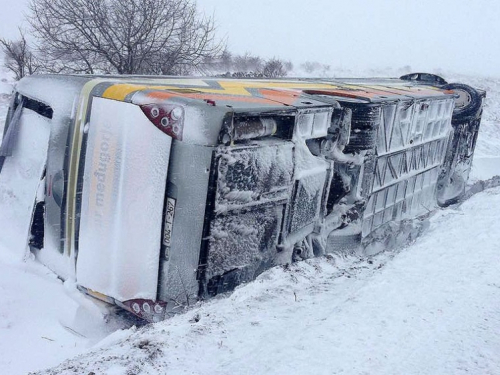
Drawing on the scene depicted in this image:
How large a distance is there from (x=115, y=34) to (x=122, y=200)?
8862mm

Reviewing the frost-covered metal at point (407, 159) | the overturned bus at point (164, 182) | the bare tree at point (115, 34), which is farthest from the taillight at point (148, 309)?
the bare tree at point (115, 34)

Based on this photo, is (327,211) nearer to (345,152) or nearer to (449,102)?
(345,152)

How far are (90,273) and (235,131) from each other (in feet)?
4.74

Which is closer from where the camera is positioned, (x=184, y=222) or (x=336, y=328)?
(x=336, y=328)

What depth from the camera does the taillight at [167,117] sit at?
2.99 m

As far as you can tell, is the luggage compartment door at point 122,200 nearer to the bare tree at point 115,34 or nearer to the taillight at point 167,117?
the taillight at point 167,117

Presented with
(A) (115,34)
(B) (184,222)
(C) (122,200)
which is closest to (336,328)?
(B) (184,222)

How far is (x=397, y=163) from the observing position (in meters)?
5.86

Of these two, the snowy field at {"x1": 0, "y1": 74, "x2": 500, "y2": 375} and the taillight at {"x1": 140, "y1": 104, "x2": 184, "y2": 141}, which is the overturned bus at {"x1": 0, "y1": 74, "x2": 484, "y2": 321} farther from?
the snowy field at {"x1": 0, "y1": 74, "x2": 500, "y2": 375}

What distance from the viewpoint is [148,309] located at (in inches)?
128

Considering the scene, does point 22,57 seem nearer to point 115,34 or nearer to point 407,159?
point 115,34

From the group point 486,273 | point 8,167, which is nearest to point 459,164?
point 486,273

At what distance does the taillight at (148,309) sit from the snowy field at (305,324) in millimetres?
191

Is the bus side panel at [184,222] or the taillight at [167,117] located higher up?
the taillight at [167,117]
